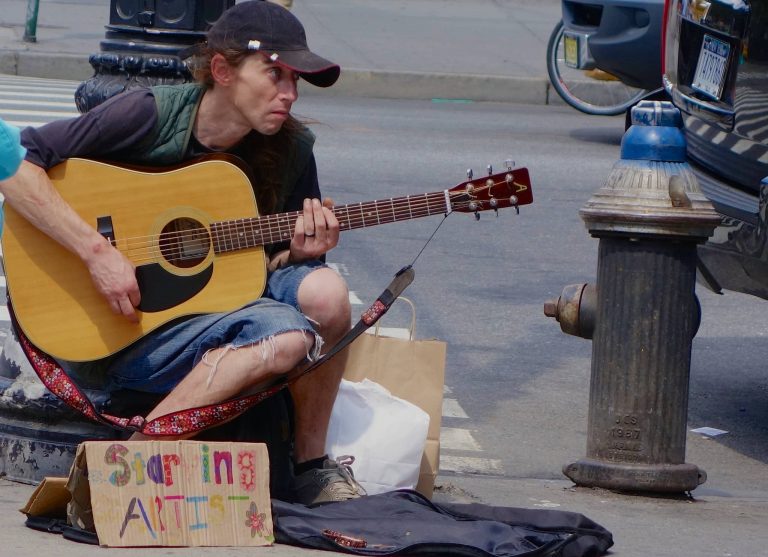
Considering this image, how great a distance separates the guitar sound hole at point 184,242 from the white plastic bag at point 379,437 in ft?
1.90

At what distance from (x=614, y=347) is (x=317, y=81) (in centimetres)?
119

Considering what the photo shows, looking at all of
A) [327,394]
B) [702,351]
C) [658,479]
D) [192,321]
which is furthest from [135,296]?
[702,351]

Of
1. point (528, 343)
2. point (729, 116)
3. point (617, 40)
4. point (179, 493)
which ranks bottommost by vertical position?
point (528, 343)

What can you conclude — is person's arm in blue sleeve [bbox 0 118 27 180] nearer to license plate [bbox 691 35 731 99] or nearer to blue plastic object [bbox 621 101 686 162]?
blue plastic object [bbox 621 101 686 162]

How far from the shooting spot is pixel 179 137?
3.90m

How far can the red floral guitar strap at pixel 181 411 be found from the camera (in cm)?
368

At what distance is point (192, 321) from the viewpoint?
12.6 ft

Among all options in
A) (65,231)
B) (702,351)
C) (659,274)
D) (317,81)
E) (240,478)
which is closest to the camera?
(240,478)

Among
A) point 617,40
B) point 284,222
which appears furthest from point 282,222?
point 617,40

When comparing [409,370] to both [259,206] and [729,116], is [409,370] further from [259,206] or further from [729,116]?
[729,116]

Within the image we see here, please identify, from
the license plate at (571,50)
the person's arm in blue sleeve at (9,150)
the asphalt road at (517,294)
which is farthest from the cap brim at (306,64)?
the license plate at (571,50)

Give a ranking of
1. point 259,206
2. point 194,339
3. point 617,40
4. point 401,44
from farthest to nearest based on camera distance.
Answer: point 401,44 < point 617,40 < point 259,206 < point 194,339

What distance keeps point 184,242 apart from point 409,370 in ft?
2.52

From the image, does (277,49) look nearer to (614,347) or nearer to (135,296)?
(135,296)
